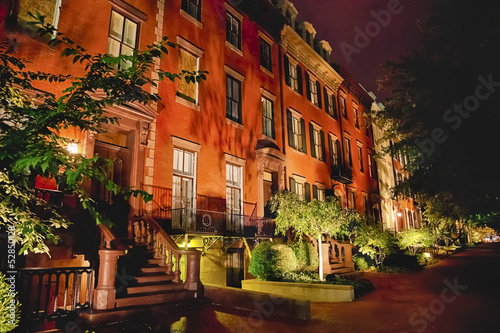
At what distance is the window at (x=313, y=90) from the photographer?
68.0ft

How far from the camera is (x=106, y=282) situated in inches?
265

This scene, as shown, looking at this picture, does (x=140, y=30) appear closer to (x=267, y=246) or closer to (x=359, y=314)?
(x=267, y=246)

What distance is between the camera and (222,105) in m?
13.8

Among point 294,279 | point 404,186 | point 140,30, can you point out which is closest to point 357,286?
point 294,279

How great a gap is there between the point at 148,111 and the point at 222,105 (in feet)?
13.3

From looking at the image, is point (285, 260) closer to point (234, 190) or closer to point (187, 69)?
point (234, 190)

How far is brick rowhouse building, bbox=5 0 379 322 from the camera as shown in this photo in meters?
9.53

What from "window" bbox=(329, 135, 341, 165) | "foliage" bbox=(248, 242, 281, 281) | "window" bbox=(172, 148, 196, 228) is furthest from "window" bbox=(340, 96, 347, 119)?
"foliage" bbox=(248, 242, 281, 281)

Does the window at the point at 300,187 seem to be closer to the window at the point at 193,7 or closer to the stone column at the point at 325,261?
the stone column at the point at 325,261

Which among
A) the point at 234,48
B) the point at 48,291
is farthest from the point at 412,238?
the point at 48,291

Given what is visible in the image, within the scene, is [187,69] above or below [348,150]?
below

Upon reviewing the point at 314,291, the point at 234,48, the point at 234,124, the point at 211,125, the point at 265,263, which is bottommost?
the point at 314,291

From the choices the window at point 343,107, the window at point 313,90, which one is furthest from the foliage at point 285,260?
the window at point 343,107

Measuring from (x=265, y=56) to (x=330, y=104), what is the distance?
7.81 m
